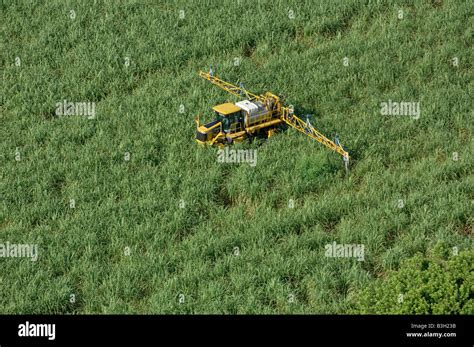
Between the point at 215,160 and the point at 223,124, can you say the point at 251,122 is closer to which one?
the point at 223,124

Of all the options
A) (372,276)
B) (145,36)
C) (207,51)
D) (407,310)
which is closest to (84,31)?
(145,36)

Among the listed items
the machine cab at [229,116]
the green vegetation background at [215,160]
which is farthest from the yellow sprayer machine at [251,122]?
the green vegetation background at [215,160]

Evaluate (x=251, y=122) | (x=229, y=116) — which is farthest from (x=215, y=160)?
(x=251, y=122)

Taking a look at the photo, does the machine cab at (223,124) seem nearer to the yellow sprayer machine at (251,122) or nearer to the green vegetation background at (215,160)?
the yellow sprayer machine at (251,122)

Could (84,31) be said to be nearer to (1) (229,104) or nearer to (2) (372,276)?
(1) (229,104)

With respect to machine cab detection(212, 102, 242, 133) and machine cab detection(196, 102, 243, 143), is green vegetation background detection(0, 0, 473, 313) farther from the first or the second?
machine cab detection(212, 102, 242, 133)
